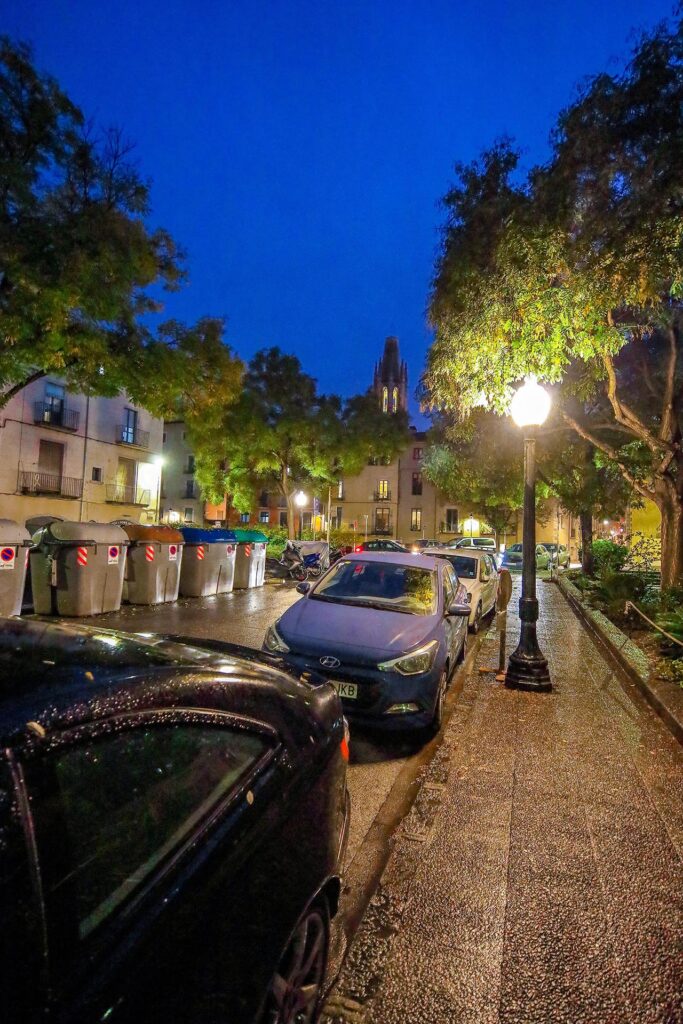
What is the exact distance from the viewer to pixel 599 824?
3805 mm

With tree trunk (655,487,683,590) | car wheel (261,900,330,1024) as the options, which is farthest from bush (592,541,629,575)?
car wheel (261,900,330,1024)

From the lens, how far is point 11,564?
9.21m

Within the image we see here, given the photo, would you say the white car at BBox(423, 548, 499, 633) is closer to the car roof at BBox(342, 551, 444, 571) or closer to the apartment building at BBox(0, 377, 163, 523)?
the car roof at BBox(342, 551, 444, 571)

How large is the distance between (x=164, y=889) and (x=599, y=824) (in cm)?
338

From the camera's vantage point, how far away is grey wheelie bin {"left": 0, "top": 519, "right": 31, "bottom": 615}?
9125mm

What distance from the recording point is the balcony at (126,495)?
31.6 metres

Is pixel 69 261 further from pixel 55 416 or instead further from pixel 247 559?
pixel 55 416

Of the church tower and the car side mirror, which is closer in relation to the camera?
the car side mirror

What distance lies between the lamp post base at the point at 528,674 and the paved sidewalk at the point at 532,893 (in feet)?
5.19

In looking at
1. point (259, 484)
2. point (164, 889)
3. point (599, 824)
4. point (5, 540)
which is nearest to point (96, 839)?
point (164, 889)

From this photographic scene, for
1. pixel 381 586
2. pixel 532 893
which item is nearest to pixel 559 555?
pixel 381 586

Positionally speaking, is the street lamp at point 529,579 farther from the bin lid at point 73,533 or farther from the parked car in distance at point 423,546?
the parked car in distance at point 423,546

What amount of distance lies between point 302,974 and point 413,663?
3.16 metres

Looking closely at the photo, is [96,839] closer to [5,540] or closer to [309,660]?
[309,660]
